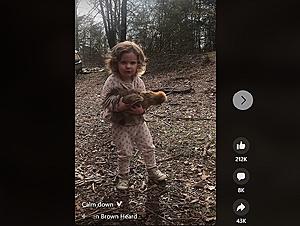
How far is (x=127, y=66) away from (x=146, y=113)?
0.06 metres

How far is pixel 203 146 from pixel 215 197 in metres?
0.06

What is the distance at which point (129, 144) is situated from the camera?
2.09ft

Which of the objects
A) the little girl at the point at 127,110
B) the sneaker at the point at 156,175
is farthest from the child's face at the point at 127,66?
the sneaker at the point at 156,175

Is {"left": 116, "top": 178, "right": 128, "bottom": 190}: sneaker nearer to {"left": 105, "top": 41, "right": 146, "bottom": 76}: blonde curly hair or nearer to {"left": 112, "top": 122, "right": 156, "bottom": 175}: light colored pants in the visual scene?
{"left": 112, "top": 122, "right": 156, "bottom": 175}: light colored pants

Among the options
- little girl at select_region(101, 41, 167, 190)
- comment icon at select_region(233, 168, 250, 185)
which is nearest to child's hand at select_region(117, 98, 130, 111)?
little girl at select_region(101, 41, 167, 190)

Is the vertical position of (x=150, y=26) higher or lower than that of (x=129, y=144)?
higher

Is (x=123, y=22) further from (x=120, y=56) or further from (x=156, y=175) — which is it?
(x=156, y=175)

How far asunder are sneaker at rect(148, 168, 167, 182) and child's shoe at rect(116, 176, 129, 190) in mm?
29

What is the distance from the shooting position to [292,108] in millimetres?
631

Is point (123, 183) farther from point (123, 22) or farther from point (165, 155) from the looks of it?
point (123, 22)

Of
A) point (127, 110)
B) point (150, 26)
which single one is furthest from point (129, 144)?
point (150, 26)
